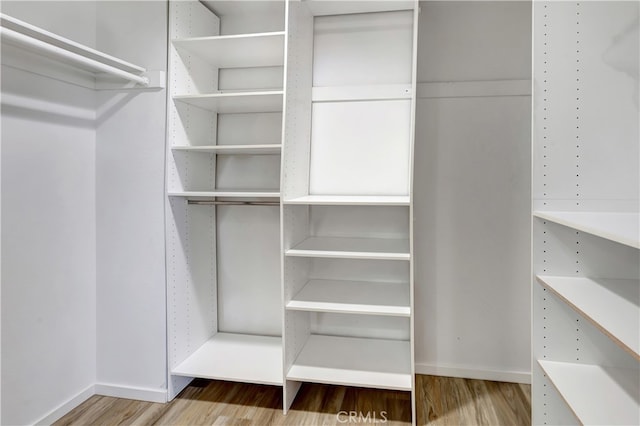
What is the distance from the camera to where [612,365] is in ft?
4.83

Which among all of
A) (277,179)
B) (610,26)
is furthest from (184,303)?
(610,26)

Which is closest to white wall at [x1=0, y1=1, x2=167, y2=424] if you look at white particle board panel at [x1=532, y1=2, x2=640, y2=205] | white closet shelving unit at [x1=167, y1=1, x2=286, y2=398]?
white closet shelving unit at [x1=167, y1=1, x2=286, y2=398]

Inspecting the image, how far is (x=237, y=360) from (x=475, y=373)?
140 centimetres

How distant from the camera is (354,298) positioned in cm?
203

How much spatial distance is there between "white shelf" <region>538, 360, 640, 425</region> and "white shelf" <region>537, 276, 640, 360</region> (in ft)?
0.97

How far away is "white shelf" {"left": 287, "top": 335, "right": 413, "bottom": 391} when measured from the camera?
1.92 m

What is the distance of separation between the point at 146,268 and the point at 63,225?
447mm

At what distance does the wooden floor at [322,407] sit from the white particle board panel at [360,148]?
44.6 inches

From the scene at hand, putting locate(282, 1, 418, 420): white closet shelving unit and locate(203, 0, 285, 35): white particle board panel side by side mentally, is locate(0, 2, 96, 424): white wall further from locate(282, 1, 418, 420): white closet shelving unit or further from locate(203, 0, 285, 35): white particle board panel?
locate(282, 1, 418, 420): white closet shelving unit

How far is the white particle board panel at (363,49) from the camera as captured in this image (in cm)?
217

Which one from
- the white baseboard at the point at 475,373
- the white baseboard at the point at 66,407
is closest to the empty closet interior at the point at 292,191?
the white baseboard at the point at 475,373

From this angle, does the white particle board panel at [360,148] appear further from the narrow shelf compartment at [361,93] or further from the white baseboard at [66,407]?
the white baseboard at [66,407]

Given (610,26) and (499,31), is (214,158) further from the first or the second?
(610,26)

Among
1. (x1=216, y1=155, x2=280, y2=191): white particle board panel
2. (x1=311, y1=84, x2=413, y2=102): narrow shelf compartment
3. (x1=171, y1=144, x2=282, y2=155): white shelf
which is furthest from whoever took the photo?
(x1=216, y1=155, x2=280, y2=191): white particle board panel
